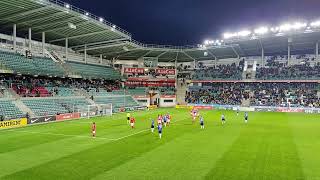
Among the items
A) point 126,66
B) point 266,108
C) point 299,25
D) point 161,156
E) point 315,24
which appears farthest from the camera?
point 126,66

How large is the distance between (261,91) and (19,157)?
64800 millimetres

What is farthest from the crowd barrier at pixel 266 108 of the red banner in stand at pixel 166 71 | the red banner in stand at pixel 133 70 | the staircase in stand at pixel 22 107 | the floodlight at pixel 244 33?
the staircase in stand at pixel 22 107

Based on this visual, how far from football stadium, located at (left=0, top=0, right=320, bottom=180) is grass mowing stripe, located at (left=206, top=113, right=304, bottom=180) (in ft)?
0.20

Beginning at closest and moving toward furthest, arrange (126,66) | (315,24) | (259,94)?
(315,24), (259,94), (126,66)

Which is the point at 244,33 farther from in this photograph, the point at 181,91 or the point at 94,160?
the point at 94,160

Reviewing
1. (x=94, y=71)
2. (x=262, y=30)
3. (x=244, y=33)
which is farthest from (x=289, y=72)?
(x=94, y=71)

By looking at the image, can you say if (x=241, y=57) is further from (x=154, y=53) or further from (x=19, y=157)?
(x=19, y=157)

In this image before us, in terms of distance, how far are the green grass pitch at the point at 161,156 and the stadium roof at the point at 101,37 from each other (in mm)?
19207

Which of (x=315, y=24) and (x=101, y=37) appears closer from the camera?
(x=101, y=37)

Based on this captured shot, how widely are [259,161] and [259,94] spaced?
58.7 meters

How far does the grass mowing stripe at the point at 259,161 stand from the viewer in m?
15.1

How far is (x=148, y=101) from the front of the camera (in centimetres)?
7719

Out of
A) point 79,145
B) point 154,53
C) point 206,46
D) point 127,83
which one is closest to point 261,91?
point 206,46

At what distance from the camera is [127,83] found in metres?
78.5
